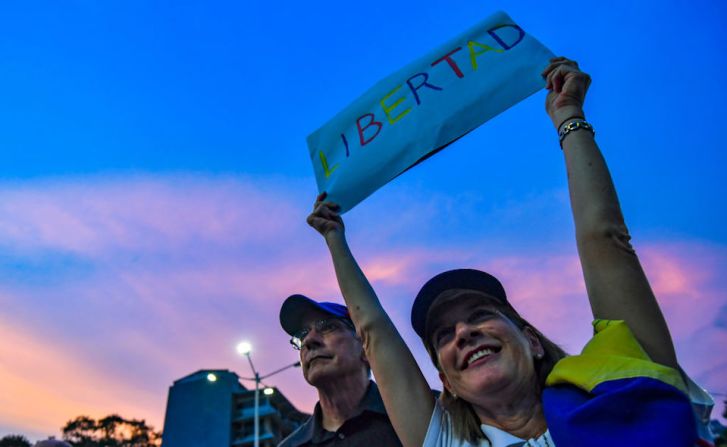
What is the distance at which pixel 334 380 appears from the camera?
3135 mm

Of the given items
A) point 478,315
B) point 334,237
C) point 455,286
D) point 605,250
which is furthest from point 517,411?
point 334,237

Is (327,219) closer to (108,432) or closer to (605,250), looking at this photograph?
(605,250)

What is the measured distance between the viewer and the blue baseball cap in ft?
11.0

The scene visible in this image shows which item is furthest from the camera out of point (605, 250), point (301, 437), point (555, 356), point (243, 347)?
point (243, 347)

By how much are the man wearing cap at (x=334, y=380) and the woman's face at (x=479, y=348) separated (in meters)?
0.93

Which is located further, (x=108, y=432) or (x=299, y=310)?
(x=108, y=432)

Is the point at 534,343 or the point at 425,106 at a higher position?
the point at 425,106

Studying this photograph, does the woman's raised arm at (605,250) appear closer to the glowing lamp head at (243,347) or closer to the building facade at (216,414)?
the glowing lamp head at (243,347)

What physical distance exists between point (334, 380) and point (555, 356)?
4.95 feet

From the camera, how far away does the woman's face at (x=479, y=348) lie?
6.35ft

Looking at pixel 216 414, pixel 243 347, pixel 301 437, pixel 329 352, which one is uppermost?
pixel 216 414

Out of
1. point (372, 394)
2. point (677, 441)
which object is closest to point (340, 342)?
point (372, 394)

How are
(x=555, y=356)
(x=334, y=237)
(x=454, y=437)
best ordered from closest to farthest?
(x=454, y=437), (x=555, y=356), (x=334, y=237)

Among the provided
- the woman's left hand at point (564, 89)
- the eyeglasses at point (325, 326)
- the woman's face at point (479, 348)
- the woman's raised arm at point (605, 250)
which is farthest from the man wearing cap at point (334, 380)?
the woman's left hand at point (564, 89)
